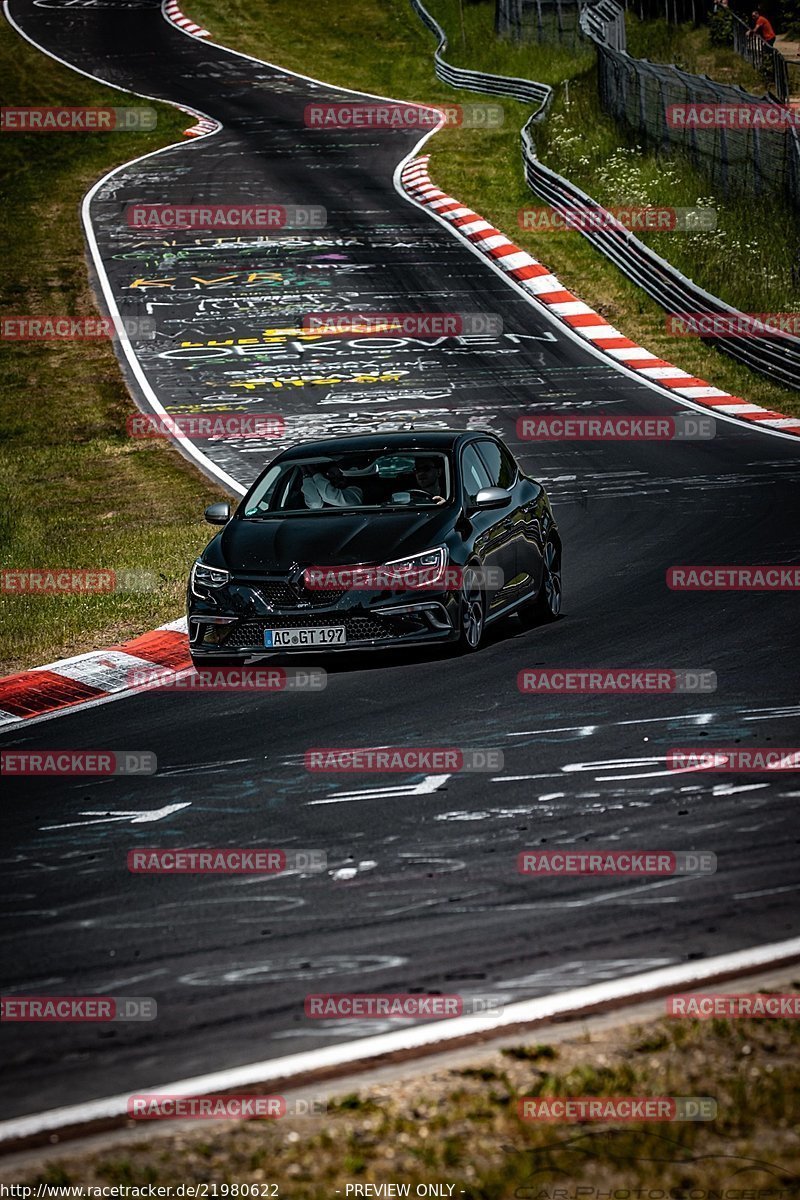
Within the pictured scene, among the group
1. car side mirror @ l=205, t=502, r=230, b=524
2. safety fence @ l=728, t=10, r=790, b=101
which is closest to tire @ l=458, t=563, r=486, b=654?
car side mirror @ l=205, t=502, r=230, b=524

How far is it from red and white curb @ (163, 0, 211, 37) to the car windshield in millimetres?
50199

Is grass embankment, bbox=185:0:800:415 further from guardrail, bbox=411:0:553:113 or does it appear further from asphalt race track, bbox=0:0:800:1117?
asphalt race track, bbox=0:0:800:1117

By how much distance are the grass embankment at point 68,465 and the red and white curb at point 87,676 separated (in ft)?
1.24

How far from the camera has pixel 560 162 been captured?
35.7 metres

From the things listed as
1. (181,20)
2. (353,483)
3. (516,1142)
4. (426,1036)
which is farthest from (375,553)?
(181,20)

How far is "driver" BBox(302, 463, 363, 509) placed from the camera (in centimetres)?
1230

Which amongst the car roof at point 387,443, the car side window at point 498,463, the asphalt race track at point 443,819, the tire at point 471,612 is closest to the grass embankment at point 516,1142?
the asphalt race track at point 443,819

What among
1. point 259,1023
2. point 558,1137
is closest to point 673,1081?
point 558,1137

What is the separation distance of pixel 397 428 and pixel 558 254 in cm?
1056

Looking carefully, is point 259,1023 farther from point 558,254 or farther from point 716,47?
point 716,47

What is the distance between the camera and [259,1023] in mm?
5504

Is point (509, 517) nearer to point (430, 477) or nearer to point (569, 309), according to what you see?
point (430, 477)

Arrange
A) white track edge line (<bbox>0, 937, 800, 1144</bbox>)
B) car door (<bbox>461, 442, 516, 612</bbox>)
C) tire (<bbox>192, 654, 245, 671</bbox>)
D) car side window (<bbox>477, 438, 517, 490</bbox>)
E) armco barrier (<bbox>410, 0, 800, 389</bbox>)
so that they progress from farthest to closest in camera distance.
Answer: armco barrier (<bbox>410, 0, 800, 389</bbox>)
car side window (<bbox>477, 438, 517, 490</bbox>)
car door (<bbox>461, 442, 516, 612</bbox>)
tire (<bbox>192, 654, 245, 671</bbox>)
white track edge line (<bbox>0, 937, 800, 1144</bbox>)

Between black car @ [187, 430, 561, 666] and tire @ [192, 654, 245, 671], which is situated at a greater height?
black car @ [187, 430, 561, 666]
